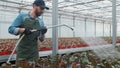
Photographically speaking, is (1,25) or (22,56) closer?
(22,56)

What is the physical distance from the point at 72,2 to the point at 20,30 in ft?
47.0

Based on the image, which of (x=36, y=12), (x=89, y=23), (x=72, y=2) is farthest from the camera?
(x=89, y=23)

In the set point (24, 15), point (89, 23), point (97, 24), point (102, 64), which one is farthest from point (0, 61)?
point (97, 24)

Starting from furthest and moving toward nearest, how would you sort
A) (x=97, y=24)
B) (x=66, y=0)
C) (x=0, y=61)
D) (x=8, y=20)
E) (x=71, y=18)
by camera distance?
(x=97, y=24), (x=71, y=18), (x=8, y=20), (x=66, y=0), (x=0, y=61)

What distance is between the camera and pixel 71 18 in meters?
24.5

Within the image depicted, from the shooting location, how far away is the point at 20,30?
2.54m

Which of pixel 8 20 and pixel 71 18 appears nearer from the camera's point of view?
pixel 8 20

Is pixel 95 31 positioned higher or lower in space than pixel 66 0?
lower

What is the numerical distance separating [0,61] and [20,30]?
1566 millimetres

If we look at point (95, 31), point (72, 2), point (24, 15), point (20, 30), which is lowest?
point (95, 31)

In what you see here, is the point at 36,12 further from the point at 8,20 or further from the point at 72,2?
the point at 8,20

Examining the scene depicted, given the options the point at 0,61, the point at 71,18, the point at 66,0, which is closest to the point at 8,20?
the point at 66,0

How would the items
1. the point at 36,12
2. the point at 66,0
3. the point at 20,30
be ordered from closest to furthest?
the point at 20,30
the point at 36,12
the point at 66,0

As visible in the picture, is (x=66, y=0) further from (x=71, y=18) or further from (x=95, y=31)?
(x=95, y=31)
